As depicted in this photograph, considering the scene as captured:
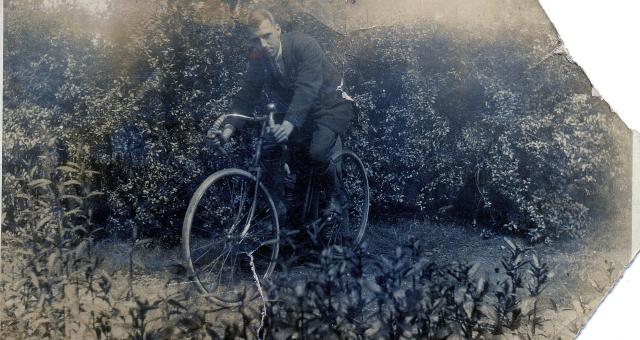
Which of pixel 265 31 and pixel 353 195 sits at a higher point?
pixel 265 31

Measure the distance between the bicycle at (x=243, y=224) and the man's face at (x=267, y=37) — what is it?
24 cm

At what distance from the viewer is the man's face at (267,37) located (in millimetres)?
2232

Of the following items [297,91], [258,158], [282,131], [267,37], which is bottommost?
[258,158]

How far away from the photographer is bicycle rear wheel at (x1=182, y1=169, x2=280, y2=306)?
2.20m

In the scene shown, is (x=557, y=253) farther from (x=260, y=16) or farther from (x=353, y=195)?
(x=260, y=16)

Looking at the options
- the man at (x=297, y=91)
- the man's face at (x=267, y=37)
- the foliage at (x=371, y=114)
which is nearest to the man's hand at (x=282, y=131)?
the man at (x=297, y=91)

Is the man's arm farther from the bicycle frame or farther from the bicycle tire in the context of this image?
the bicycle tire

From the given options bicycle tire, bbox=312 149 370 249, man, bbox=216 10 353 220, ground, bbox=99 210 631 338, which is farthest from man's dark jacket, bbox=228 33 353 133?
ground, bbox=99 210 631 338

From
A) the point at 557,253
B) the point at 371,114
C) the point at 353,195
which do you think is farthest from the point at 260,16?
the point at 557,253

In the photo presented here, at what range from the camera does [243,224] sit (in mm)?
2236

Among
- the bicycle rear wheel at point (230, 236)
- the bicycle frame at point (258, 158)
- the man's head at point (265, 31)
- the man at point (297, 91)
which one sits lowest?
the bicycle rear wheel at point (230, 236)

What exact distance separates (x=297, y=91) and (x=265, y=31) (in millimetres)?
259

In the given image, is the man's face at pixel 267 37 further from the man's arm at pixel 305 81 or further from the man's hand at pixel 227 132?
the man's hand at pixel 227 132

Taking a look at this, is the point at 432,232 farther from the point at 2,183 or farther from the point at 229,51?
the point at 2,183
